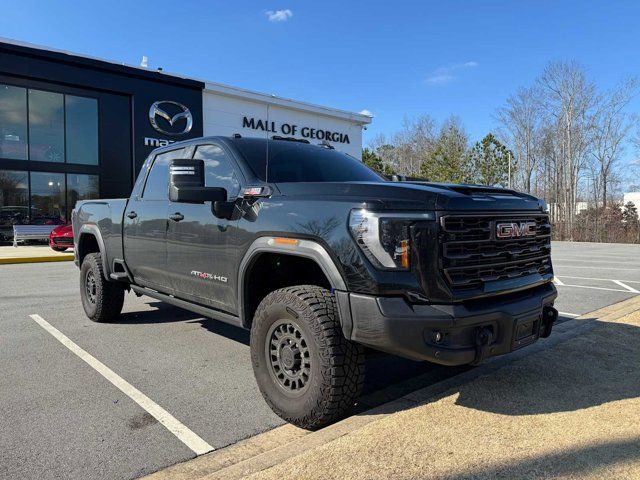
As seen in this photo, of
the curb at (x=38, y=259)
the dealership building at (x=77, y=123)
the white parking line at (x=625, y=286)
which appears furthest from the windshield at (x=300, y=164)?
the dealership building at (x=77, y=123)

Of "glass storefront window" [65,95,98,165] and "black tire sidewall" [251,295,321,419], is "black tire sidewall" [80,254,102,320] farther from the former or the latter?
"glass storefront window" [65,95,98,165]

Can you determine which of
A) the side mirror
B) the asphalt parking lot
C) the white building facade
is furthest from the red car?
the side mirror

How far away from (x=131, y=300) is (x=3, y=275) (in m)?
5.26

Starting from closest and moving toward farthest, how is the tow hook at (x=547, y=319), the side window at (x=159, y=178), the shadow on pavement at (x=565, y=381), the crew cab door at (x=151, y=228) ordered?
the shadow on pavement at (x=565, y=381), the tow hook at (x=547, y=319), the crew cab door at (x=151, y=228), the side window at (x=159, y=178)

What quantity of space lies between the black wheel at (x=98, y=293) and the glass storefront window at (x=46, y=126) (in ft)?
58.3

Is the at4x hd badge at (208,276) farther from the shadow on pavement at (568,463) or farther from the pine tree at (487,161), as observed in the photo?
the pine tree at (487,161)

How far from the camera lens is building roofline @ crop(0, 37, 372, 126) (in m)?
19.9

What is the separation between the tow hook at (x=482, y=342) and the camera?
9.50ft

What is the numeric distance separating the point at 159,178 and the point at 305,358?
291 centimetres

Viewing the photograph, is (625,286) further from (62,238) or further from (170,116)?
(170,116)

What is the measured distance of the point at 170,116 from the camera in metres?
23.7

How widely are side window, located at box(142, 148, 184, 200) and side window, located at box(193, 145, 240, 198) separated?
58cm

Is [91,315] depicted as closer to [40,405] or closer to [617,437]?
[40,405]

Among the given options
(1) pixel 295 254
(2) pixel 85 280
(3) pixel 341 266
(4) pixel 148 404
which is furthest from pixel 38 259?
(3) pixel 341 266
